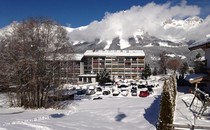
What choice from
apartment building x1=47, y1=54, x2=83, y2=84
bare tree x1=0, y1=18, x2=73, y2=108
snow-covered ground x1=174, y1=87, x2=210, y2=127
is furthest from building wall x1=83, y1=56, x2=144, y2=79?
snow-covered ground x1=174, y1=87, x2=210, y2=127

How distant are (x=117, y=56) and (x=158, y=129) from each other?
14996 centimetres

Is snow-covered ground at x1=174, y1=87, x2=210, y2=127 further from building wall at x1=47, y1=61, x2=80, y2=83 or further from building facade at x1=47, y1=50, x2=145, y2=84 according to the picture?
building facade at x1=47, y1=50, x2=145, y2=84

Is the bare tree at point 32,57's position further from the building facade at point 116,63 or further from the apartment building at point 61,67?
the building facade at point 116,63

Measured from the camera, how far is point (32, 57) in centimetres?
3944

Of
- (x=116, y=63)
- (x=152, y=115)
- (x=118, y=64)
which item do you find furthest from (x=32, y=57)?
(x=118, y=64)

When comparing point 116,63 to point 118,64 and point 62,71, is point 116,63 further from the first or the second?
point 62,71

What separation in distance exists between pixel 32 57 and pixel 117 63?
412 ft

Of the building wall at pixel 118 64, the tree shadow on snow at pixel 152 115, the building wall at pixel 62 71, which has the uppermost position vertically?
the building wall at pixel 118 64

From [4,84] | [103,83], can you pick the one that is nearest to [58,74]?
[4,84]

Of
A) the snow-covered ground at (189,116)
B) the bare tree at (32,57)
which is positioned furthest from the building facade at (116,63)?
the snow-covered ground at (189,116)

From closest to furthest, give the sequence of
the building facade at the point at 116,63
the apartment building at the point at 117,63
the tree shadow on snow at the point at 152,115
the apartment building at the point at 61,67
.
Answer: the tree shadow on snow at the point at 152,115, the apartment building at the point at 61,67, the building facade at the point at 116,63, the apartment building at the point at 117,63

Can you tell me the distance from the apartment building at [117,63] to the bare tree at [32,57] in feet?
398

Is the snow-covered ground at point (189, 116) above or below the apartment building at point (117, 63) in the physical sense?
below

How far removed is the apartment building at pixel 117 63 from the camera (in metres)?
164
